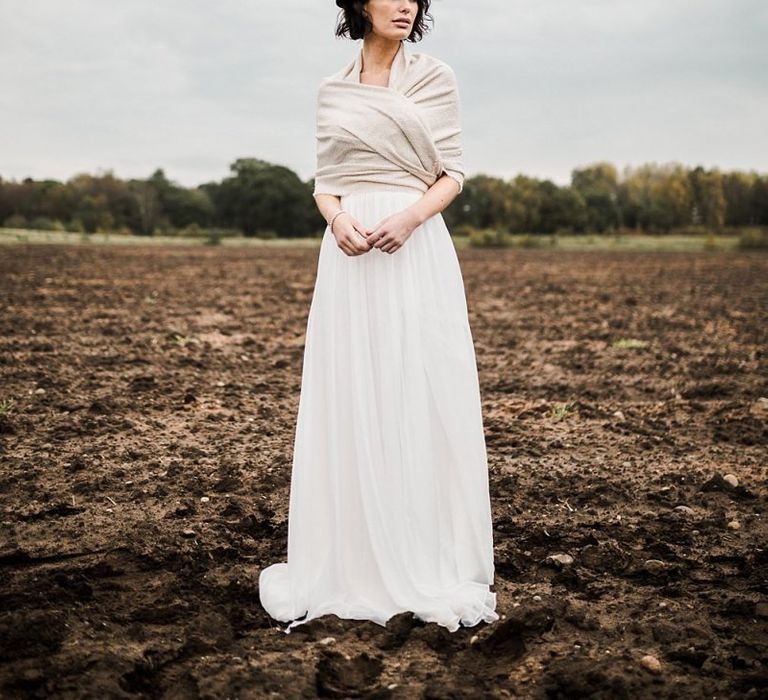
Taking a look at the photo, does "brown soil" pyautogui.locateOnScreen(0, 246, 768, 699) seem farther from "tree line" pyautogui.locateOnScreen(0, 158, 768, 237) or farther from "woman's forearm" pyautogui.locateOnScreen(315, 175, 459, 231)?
"tree line" pyautogui.locateOnScreen(0, 158, 768, 237)

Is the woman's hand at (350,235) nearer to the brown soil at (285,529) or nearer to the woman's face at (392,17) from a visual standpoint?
the woman's face at (392,17)

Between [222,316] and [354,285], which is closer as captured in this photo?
[354,285]

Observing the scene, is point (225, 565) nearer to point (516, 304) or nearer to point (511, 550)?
point (511, 550)

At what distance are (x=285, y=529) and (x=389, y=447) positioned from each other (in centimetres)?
122

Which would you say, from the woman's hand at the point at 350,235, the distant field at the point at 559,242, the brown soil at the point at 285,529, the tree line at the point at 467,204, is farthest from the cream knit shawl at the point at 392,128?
the tree line at the point at 467,204

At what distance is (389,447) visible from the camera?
8.99ft

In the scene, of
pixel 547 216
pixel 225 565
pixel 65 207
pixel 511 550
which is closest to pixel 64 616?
pixel 225 565

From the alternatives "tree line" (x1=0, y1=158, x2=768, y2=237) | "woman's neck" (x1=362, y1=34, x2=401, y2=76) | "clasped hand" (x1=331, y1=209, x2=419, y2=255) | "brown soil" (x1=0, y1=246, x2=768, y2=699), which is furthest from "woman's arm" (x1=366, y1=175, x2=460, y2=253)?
"tree line" (x1=0, y1=158, x2=768, y2=237)

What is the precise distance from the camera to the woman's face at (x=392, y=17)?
2664 millimetres

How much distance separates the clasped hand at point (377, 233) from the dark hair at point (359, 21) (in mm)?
731

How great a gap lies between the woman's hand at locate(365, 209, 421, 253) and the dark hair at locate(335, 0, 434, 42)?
741 millimetres

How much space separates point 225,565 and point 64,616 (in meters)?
0.72

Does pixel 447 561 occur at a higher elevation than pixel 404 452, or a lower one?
lower

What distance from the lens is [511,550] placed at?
137 inches
